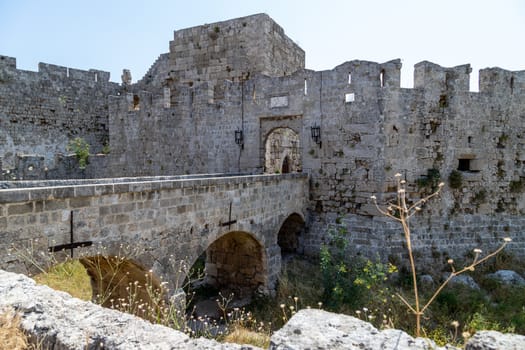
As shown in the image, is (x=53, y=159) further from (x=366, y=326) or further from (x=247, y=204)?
(x=366, y=326)

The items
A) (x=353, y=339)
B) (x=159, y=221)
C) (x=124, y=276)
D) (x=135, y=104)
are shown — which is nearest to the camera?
(x=353, y=339)

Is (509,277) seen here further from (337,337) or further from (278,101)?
(337,337)

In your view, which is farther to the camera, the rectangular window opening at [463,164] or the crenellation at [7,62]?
the crenellation at [7,62]

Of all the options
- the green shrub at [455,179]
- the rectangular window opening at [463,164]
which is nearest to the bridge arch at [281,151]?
the green shrub at [455,179]

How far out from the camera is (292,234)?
1194cm

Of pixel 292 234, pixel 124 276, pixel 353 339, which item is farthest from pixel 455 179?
pixel 353 339

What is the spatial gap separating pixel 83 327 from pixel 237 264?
799 centimetres

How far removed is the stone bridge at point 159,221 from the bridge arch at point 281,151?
4.22 metres

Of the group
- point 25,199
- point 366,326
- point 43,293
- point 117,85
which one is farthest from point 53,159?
point 366,326

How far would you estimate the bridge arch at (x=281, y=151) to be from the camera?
14396 mm

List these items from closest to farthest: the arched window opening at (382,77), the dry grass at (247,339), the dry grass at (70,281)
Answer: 1. the dry grass at (247,339)
2. the dry grass at (70,281)
3. the arched window opening at (382,77)

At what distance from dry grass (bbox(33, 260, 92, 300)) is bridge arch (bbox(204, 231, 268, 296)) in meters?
3.33

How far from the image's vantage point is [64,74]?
672 inches

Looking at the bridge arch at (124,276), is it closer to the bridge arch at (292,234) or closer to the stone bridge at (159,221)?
the stone bridge at (159,221)
